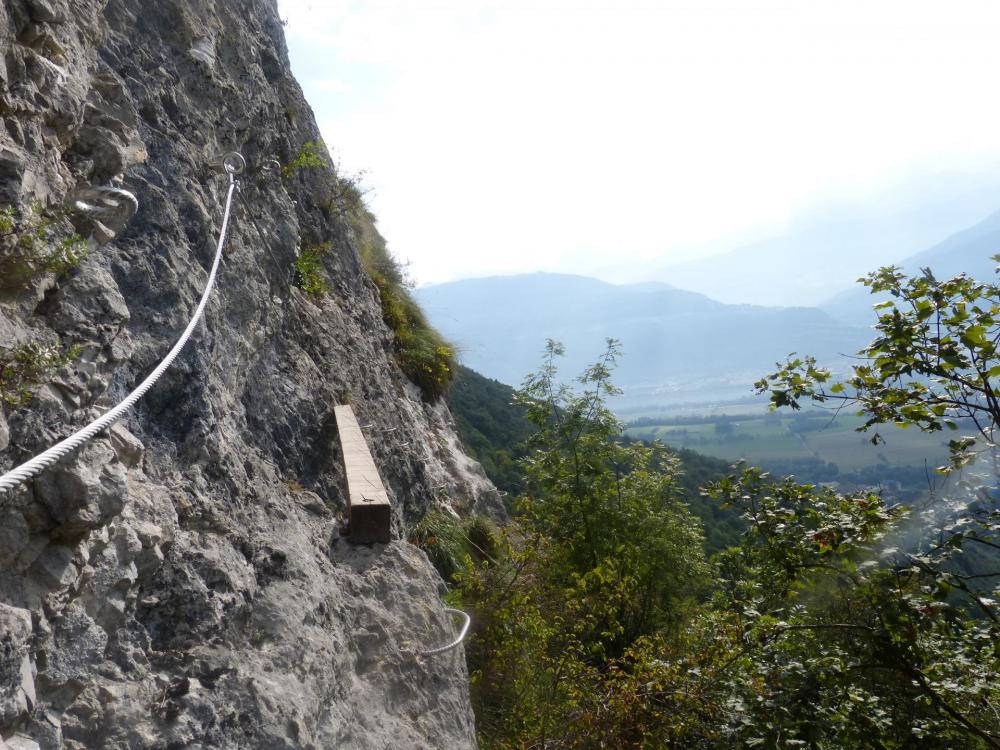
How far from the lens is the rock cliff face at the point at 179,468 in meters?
2.66

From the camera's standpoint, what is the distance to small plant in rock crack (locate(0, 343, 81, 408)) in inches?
105

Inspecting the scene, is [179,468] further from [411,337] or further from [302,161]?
[411,337]

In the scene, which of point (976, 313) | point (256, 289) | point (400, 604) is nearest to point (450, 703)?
point (400, 604)

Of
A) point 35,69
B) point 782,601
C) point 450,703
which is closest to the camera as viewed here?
point 35,69

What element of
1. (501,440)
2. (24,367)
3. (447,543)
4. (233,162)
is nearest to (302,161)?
(233,162)

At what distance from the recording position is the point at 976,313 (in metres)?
3.83

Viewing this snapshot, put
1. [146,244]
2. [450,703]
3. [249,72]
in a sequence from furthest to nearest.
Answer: [249,72] → [450,703] → [146,244]

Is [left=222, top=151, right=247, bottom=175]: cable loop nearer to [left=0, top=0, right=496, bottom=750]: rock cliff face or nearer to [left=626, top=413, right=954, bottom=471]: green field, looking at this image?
[left=0, top=0, right=496, bottom=750]: rock cliff face

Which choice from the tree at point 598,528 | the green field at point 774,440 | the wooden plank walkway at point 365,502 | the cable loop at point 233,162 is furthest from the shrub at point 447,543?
the green field at point 774,440

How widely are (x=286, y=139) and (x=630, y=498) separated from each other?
25.7 ft

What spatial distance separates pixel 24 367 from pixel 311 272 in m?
4.80

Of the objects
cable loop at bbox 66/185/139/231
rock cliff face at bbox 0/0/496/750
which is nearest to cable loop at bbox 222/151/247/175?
rock cliff face at bbox 0/0/496/750

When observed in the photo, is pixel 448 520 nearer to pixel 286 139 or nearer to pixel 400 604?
pixel 400 604

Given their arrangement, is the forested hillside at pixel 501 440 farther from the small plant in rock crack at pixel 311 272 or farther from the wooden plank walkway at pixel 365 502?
the wooden plank walkway at pixel 365 502
